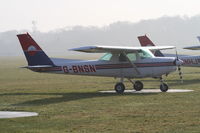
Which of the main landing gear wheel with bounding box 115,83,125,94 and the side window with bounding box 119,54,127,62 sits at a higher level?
the side window with bounding box 119,54,127,62

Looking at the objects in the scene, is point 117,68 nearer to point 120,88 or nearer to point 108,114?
point 120,88

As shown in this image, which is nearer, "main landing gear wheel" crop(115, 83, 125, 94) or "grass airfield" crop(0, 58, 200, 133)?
"grass airfield" crop(0, 58, 200, 133)

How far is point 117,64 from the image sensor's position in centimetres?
2447

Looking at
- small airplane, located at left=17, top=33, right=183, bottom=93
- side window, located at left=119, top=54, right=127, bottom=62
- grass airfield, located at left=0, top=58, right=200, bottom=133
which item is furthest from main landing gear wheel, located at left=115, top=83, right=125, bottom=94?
grass airfield, located at left=0, top=58, right=200, bottom=133

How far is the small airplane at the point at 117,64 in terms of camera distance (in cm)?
2375

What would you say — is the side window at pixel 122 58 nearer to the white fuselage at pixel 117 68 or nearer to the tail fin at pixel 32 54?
the white fuselage at pixel 117 68

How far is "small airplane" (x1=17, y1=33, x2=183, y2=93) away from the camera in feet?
77.9

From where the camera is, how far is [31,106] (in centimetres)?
1870

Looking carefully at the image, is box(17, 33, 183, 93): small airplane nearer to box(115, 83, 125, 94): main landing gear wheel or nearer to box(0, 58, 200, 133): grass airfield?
box(115, 83, 125, 94): main landing gear wheel

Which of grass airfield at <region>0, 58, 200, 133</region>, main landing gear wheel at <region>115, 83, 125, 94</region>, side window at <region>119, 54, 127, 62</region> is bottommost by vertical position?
main landing gear wheel at <region>115, 83, 125, 94</region>

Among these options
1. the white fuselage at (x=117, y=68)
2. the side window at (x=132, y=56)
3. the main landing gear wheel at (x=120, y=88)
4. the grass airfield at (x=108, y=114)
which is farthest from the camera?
the side window at (x=132, y=56)

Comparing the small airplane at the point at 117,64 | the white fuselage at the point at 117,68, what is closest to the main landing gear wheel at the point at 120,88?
the small airplane at the point at 117,64

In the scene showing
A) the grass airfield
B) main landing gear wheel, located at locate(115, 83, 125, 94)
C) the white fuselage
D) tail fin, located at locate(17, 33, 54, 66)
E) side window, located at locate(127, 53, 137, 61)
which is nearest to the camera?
the grass airfield

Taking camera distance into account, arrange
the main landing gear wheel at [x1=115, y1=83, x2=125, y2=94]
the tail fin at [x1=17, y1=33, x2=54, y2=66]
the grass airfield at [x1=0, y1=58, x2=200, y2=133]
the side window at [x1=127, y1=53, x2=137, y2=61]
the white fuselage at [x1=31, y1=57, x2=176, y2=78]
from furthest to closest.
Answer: the tail fin at [x1=17, y1=33, x2=54, y2=66]
the side window at [x1=127, y1=53, x2=137, y2=61]
the main landing gear wheel at [x1=115, y1=83, x2=125, y2=94]
the white fuselage at [x1=31, y1=57, x2=176, y2=78]
the grass airfield at [x1=0, y1=58, x2=200, y2=133]
